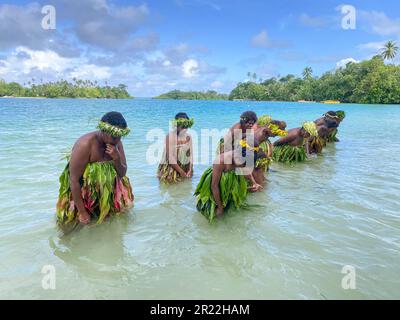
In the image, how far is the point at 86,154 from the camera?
3.71 m

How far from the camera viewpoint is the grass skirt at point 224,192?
4.13 meters

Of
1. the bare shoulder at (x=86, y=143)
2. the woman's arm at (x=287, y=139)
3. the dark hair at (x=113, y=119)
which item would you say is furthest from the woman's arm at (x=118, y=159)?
the woman's arm at (x=287, y=139)

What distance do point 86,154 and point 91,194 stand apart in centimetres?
49

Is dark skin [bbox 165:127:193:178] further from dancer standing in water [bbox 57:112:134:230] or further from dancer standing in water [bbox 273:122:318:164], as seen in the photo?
dancer standing in water [bbox 273:122:318:164]

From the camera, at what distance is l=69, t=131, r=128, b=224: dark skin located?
368cm

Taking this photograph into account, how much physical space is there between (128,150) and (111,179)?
6003mm

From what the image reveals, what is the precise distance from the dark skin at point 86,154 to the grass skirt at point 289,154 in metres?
4.80

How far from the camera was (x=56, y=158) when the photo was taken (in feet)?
27.5

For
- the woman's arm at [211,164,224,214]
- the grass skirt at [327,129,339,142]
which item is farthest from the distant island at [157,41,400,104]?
the woman's arm at [211,164,224,214]

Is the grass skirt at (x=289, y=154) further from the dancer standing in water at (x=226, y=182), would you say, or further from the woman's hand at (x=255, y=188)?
the dancer standing in water at (x=226, y=182)

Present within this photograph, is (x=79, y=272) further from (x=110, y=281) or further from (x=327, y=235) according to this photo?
(x=327, y=235)
